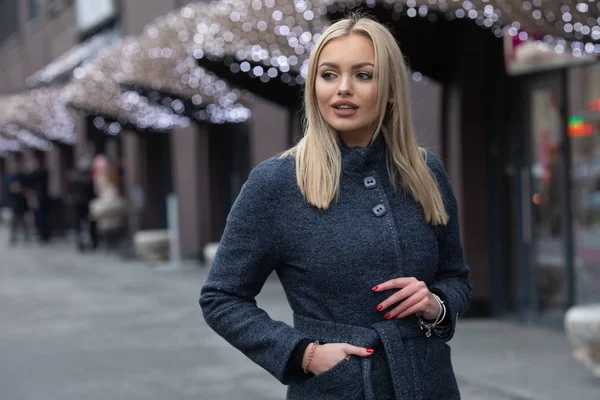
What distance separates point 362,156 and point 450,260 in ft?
1.25

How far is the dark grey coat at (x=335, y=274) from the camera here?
2.21m

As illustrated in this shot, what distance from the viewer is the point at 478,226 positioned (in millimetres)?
9242

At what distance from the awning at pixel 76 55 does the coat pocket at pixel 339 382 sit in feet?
64.1

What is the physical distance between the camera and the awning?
21.8m

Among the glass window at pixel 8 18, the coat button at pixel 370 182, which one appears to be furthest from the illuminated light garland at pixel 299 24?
→ the glass window at pixel 8 18

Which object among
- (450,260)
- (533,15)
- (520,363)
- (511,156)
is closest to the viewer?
(450,260)

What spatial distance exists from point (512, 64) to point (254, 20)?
2.47 metres

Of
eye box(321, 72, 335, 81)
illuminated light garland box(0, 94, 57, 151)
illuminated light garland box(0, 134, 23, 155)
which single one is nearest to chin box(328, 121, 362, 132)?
eye box(321, 72, 335, 81)

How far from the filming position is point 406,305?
7.18ft

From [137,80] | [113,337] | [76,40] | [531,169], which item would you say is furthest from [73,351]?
[76,40]

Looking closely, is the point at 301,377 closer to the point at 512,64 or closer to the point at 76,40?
the point at 512,64

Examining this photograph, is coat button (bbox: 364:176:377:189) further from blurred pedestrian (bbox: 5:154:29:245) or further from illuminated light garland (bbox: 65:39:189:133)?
blurred pedestrian (bbox: 5:154:29:245)

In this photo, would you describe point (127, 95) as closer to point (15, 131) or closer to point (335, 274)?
point (15, 131)

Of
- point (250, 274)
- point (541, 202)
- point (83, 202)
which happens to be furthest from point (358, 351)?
point (83, 202)
